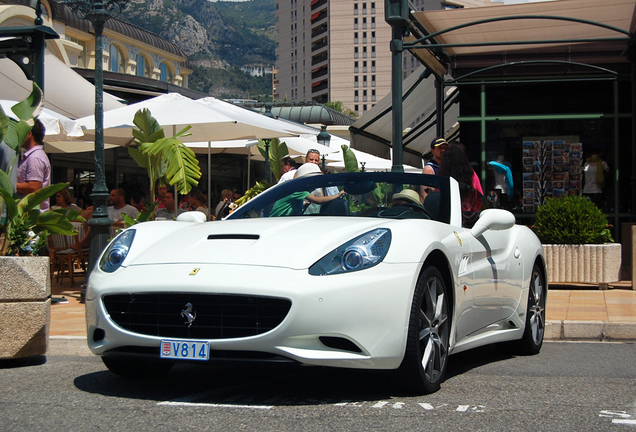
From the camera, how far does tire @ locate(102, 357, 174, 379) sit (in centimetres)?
499

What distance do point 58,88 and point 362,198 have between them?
35.6ft

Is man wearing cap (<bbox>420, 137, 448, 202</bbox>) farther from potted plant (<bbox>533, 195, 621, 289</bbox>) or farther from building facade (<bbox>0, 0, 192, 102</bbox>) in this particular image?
building facade (<bbox>0, 0, 192, 102</bbox>)

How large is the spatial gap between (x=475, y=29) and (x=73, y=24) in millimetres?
37767

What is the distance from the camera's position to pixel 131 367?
503cm

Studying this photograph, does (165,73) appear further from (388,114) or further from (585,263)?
(585,263)

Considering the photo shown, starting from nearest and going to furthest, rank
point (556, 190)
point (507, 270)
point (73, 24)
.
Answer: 1. point (507, 270)
2. point (556, 190)
3. point (73, 24)

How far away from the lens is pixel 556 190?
15.7 m

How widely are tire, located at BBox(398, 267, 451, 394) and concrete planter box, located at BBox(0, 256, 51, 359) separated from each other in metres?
2.74

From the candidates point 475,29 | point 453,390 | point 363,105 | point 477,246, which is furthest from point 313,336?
point 363,105

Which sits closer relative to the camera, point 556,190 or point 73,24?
point 556,190

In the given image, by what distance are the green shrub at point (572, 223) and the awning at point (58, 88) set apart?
786 cm

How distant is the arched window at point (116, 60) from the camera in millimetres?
53938

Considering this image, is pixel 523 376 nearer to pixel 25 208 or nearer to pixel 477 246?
pixel 477 246

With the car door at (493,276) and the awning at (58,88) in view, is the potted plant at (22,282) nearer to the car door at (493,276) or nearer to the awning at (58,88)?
the car door at (493,276)
